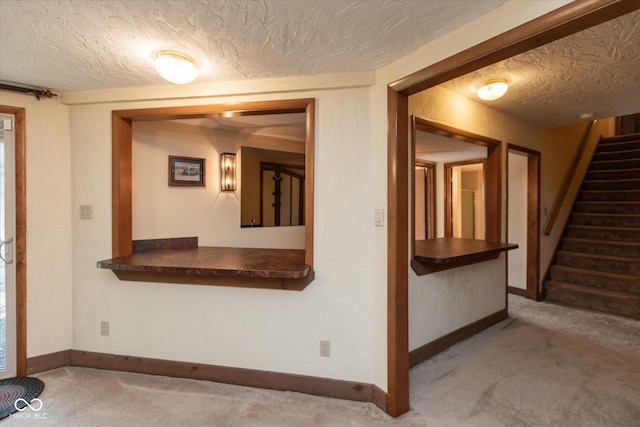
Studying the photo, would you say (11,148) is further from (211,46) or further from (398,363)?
(398,363)

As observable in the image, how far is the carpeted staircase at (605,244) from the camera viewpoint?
355cm

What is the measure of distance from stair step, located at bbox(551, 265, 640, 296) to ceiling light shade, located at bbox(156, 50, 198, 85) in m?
4.84

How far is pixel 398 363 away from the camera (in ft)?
6.01

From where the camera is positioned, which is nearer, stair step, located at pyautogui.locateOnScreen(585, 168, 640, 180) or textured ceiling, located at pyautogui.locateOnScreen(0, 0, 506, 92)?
textured ceiling, located at pyautogui.locateOnScreen(0, 0, 506, 92)

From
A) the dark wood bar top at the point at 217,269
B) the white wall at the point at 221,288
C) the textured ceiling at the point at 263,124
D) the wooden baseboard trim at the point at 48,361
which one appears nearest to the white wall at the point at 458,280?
the white wall at the point at 221,288

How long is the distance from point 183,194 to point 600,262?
5.02 metres

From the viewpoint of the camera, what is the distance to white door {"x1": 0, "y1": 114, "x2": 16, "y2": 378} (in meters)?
2.19

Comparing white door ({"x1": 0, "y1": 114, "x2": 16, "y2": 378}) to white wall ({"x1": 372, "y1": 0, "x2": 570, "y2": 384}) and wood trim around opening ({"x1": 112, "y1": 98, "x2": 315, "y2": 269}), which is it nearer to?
wood trim around opening ({"x1": 112, "y1": 98, "x2": 315, "y2": 269})

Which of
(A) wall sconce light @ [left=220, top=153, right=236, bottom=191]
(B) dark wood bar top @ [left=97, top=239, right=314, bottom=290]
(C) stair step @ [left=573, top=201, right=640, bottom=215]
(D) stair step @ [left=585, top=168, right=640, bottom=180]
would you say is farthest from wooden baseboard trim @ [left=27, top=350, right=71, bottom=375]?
(D) stair step @ [left=585, top=168, right=640, bottom=180]

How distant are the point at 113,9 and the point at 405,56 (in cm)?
145

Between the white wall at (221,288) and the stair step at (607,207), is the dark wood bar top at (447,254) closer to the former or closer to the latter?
the white wall at (221,288)

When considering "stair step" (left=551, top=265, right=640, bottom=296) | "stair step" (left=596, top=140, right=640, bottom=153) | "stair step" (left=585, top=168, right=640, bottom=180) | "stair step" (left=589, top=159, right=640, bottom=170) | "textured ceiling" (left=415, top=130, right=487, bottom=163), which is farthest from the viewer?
"stair step" (left=596, top=140, right=640, bottom=153)

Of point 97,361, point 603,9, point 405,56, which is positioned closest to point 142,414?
point 97,361

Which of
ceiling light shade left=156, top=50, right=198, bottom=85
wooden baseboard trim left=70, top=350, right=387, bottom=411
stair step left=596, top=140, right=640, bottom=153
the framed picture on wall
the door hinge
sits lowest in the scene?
wooden baseboard trim left=70, top=350, right=387, bottom=411
